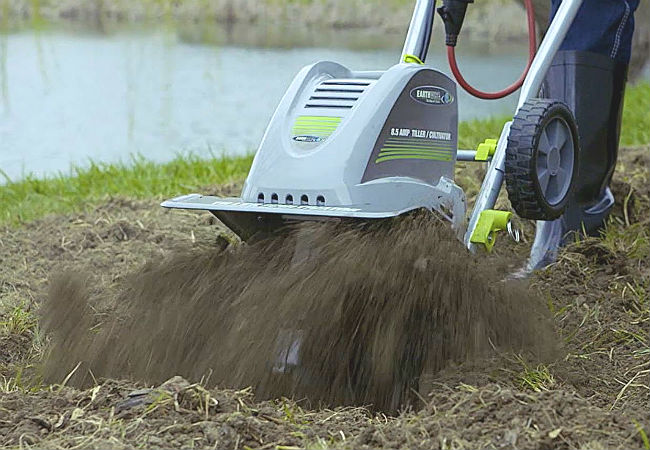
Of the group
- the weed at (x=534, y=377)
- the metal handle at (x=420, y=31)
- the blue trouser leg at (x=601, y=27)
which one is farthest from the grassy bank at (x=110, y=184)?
the weed at (x=534, y=377)

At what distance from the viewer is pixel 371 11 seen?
9867 mm

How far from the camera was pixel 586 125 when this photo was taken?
2727 millimetres

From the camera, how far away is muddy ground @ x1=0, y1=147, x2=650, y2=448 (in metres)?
1.39

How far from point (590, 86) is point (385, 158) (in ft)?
3.11

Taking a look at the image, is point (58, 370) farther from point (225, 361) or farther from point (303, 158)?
point (303, 158)

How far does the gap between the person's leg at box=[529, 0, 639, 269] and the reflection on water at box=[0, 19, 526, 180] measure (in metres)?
2.17

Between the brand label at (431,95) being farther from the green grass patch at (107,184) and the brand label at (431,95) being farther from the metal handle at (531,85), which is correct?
the green grass patch at (107,184)

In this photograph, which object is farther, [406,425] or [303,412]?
[303,412]

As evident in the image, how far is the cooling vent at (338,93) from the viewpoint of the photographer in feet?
6.69

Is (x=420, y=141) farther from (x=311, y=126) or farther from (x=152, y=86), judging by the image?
(x=152, y=86)

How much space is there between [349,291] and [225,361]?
9.8 inches

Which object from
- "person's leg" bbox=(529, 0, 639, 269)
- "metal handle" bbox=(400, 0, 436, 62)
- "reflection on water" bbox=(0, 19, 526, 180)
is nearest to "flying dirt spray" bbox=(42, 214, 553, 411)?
"metal handle" bbox=(400, 0, 436, 62)

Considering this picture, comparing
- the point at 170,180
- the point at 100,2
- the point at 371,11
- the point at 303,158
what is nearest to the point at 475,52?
the point at 371,11

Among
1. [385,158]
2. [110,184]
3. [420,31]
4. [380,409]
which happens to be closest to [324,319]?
[380,409]
